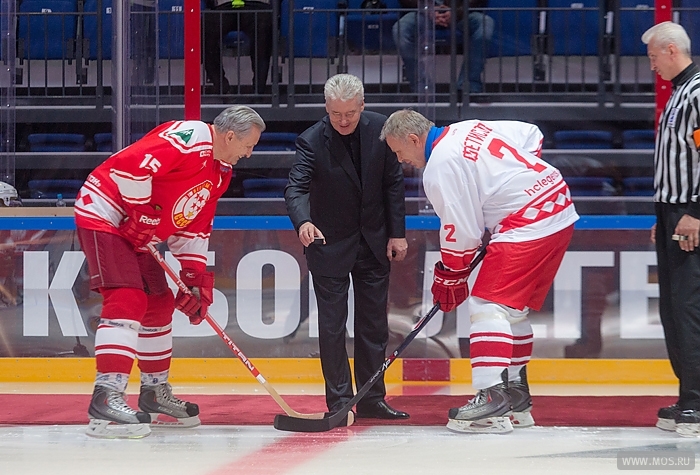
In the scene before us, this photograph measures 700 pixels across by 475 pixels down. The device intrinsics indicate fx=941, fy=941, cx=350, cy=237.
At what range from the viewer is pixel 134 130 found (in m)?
4.21

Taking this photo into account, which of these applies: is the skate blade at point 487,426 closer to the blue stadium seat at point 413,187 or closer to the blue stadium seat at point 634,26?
the blue stadium seat at point 413,187

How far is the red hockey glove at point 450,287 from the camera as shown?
2.97 metres

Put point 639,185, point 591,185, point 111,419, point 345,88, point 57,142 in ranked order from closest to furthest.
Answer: point 111,419 → point 345,88 → point 591,185 → point 639,185 → point 57,142

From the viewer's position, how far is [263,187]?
181 inches

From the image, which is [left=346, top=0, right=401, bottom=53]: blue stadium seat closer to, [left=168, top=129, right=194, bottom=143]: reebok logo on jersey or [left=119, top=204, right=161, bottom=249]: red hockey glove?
[left=168, top=129, right=194, bottom=143]: reebok logo on jersey

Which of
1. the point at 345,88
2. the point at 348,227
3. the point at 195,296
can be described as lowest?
the point at 195,296

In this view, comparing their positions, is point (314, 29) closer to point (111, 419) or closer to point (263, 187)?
point (263, 187)

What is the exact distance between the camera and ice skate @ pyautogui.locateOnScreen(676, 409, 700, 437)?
2922 mm

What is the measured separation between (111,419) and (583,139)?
3396 millimetres

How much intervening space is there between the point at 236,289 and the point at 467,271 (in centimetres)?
148

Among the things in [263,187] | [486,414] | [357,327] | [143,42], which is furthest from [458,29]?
[486,414]

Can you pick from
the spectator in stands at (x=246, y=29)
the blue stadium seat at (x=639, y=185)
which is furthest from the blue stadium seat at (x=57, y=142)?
the blue stadium seat at (x=639, y=185)

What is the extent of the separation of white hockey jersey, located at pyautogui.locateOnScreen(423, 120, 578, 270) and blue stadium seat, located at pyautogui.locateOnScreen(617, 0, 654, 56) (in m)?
2.80

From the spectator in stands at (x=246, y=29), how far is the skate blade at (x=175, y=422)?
7.66 ft
